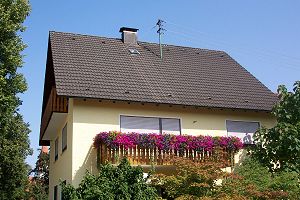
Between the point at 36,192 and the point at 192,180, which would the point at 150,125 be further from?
the point at 36,192

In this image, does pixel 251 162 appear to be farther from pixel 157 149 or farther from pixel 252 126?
pixel 157 149

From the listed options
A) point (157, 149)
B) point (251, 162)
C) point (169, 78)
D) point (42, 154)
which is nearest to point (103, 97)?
point (157, 149)

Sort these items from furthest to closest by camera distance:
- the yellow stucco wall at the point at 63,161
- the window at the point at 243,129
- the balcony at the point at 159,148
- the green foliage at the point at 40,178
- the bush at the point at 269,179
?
1. the green foliage at the point at 40,178
2. the window at the point at 243,129
3. the yellow stucco wall at the point at 63,161
4. the balcony at the point at 159,148
5. the bush at the point at 269,179

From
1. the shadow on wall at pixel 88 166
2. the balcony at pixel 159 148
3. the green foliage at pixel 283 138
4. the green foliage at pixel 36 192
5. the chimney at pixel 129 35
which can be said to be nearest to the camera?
the balcony at pixel 159 148

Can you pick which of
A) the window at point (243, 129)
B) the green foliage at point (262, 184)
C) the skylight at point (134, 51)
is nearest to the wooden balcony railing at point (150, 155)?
the green foliage at point (262, 184)

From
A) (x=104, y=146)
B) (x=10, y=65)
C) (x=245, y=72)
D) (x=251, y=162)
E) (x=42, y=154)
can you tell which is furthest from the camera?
(x=42, y=154)

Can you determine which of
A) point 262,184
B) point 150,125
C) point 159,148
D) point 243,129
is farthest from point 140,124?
point 262,184

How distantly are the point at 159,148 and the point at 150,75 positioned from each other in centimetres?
458

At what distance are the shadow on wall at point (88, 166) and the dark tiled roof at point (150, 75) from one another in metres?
2.22

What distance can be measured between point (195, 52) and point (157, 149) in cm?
938

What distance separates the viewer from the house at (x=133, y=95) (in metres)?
17.6

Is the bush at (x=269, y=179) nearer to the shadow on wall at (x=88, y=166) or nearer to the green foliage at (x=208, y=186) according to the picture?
the green foliage at (x=208, y=186)

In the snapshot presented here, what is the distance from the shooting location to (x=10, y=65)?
1998 cm

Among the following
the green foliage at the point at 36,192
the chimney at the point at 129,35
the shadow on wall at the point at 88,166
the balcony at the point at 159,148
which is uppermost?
the chimney at the point at 129,35
